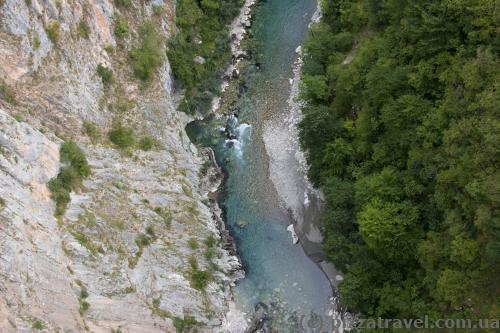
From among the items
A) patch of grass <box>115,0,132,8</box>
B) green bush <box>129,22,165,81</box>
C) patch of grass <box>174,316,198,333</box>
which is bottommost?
patch of grass <box>174,316,198,333</box>

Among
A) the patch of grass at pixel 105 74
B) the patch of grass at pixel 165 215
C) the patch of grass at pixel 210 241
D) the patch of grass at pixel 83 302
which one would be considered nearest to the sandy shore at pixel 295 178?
the patch of grass at pixel 210 241

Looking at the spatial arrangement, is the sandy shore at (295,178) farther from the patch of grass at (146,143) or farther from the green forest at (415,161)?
the patch of grass at (146,143)

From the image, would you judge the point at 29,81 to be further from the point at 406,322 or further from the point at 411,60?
the point at 406,322

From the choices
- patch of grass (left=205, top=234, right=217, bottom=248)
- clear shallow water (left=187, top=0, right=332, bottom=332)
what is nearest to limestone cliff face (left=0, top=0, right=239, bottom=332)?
patch of grass (left=205, top=234, right=217, bottom=248)

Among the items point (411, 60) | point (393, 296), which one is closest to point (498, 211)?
point (393, 296)

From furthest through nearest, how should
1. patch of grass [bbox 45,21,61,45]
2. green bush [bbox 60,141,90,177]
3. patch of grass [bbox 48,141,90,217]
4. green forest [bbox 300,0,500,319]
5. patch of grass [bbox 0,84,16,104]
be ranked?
patch of grass [bbox 45,21,61,45] → green bush [bbox 60,141,90,177] → patch of grass [bbox 0,84,16,104] → patch of grass [bbox 48,141,90,217] → green forest [bbox 300,0,500,319]

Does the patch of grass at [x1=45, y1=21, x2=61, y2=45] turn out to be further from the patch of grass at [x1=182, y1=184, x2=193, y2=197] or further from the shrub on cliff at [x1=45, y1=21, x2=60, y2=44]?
the patch of grass at [x1=182, y1=184, x2=193, y2=197]
